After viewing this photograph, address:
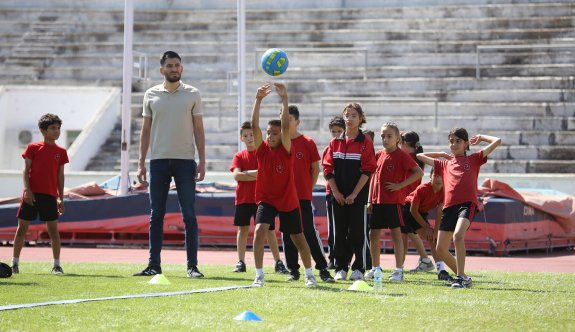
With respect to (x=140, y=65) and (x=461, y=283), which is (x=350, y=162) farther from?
(x=140, y=65)

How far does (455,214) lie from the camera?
11.3 m

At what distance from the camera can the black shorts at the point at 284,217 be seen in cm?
1081

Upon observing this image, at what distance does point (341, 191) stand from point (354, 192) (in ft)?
0.73

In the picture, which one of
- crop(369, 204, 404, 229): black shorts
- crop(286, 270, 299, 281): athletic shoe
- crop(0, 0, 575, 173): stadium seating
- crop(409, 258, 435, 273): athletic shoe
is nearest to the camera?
crop(286, 270, 299, 281): athletic shoe

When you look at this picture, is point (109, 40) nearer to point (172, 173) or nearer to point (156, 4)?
point (156, 4)

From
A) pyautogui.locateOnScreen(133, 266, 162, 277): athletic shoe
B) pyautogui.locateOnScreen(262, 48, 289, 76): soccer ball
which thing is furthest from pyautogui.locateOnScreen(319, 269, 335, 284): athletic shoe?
pyautogui.locateOnScreen(262, 48, 289, 76): soccer ball

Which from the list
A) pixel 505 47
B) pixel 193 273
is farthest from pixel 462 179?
pixel 505 47

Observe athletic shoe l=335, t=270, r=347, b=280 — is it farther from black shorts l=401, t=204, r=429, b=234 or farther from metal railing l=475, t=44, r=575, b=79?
metal railing l=475, t=44, r=575, b=79

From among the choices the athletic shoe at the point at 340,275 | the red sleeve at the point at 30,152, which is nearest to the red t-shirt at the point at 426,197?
the athletic shoe at the point at 340,275

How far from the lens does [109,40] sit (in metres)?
33.2

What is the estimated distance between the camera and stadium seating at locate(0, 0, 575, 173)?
26.9 m

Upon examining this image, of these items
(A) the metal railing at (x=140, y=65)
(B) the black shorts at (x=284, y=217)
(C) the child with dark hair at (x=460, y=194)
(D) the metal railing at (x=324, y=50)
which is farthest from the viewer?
(D) the metal railing at (x=324, y=50)

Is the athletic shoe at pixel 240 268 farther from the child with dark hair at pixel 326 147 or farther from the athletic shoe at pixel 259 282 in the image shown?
the athletic shoe at pixel 259 282

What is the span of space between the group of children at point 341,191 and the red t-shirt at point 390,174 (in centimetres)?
1
